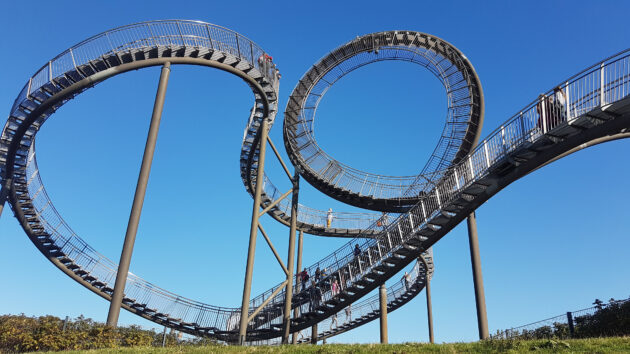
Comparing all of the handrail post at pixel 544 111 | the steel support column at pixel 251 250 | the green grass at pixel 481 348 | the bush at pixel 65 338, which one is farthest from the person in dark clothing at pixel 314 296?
the handrail post at pixel 544 111

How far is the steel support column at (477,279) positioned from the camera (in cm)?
1670

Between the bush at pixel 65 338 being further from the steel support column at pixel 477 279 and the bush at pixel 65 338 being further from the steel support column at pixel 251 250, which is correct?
the steel support column at pixel 477 279

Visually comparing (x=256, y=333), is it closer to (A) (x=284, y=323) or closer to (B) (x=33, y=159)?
(A) (x=284, y=323)

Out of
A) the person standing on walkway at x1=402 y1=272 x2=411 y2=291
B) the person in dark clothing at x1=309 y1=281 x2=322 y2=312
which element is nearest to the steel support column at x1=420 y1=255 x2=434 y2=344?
the person standing on walkway at x1=402 y1=272 x2=411 y2=291

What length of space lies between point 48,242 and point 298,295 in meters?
12.5

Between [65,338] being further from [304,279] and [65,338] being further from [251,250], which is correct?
[304,279]

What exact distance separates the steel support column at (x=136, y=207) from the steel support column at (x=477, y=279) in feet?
40.1

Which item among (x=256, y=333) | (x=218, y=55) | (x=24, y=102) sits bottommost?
(x=256, y=333)

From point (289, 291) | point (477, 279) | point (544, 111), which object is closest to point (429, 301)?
point (477, 279)

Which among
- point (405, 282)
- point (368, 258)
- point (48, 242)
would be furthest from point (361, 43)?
point (48, 242)

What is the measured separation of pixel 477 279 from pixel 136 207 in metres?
12.7

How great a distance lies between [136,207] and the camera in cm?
1405

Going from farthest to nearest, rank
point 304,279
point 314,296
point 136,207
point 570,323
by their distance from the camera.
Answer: point 304,279, point 314,296, point 136,207, point 570,323

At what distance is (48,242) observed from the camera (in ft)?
72.3
